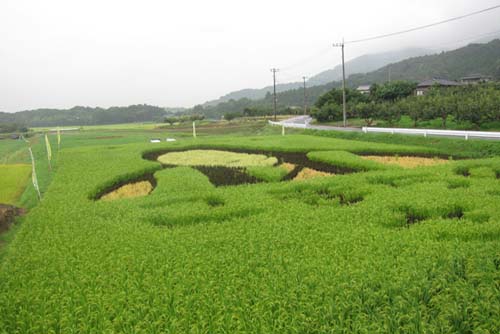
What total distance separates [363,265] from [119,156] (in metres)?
18.6

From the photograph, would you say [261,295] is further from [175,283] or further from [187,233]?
[187,233]

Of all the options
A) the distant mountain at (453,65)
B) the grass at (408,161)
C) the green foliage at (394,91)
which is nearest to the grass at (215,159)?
the grass at (408,161)

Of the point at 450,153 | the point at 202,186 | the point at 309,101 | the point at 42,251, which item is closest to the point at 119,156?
the point at 202,186

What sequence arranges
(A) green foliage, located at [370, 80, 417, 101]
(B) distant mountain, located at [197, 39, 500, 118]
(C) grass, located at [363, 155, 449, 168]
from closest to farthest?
(C) grass, located at [363, 155, 449, 168] → (A) green foliage, located at [370, 80, 417, 101] → (B) distant mountain, located at [197, 39, 500, 118]

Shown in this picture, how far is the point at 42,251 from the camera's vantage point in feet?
23.8

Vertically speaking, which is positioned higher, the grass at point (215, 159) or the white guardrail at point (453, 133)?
the white guardrail at point (453, 133)

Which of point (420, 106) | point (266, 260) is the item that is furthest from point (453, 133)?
point (266, 260)

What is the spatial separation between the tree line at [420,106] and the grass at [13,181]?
104ft

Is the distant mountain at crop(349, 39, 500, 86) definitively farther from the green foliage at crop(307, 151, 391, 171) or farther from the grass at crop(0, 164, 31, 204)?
the grass at crop(0, 164, 31, 204)

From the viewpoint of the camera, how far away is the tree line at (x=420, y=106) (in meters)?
29.1

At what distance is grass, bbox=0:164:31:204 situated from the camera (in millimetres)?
16216

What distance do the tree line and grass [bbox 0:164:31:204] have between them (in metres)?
31.6

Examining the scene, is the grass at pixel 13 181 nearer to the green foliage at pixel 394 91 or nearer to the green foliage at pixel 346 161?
the green foliage at pixel 346 161

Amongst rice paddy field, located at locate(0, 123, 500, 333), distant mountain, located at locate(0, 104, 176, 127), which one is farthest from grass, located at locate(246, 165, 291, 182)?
distant mountain, located at locate(0, 104, 176, 127)
